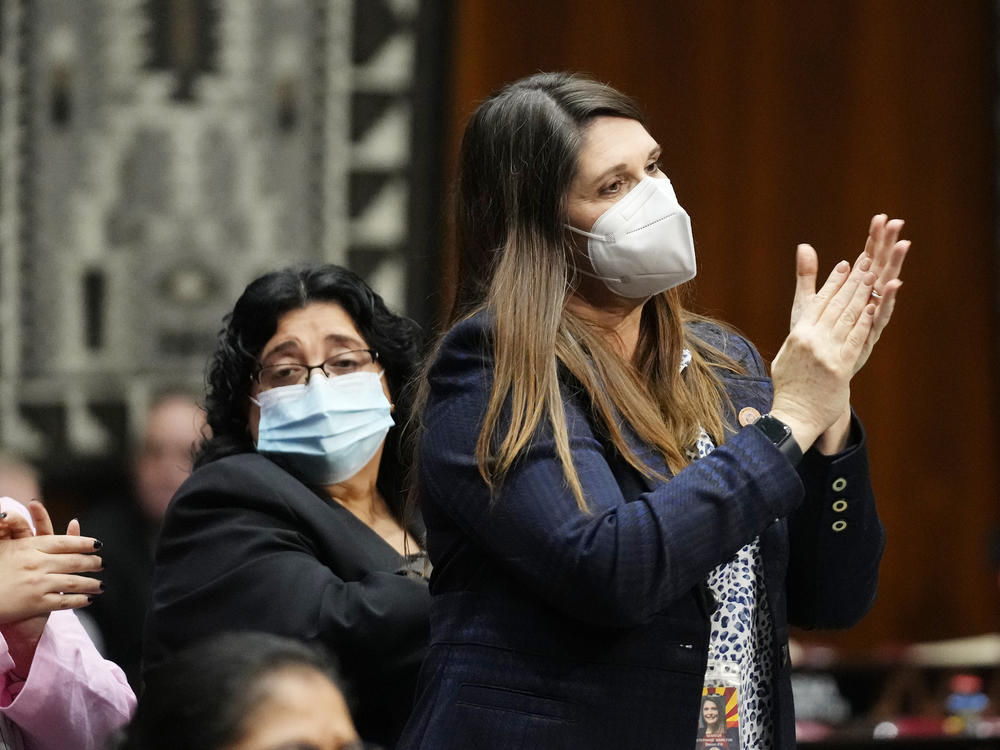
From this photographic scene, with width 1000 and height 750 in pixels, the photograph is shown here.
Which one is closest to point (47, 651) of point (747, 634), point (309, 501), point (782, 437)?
point (309, 501)

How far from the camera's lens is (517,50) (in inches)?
210

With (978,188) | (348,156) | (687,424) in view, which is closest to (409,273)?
(348,156)

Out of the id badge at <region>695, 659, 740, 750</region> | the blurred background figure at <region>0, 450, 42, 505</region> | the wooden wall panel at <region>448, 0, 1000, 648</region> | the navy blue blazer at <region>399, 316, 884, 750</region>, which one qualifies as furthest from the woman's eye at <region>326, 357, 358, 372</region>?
the wooden wall panel at <region>448, 0, 1000, 648</region>

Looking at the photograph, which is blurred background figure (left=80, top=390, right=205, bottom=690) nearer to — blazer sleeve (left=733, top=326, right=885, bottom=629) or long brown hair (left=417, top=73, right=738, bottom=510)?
long brown hair (left=417, top=73, right=738, bottom=510)

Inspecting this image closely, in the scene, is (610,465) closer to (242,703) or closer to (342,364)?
(242,703)

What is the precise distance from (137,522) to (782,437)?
271 centimetres

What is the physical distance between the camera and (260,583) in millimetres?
2367

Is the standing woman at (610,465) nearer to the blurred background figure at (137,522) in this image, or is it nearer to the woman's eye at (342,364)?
the woman's eye at (342,364)

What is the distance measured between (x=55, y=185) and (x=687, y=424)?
10.8 ft

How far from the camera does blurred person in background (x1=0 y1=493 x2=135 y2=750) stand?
2.05 m

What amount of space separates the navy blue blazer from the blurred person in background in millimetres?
516

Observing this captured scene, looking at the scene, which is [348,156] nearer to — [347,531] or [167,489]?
[167,489]

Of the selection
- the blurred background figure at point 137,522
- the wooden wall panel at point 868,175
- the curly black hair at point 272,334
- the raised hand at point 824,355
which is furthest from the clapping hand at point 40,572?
the wooden wall panel at point 868,175

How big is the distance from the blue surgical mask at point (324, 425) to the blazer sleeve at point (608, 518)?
2.77ft
